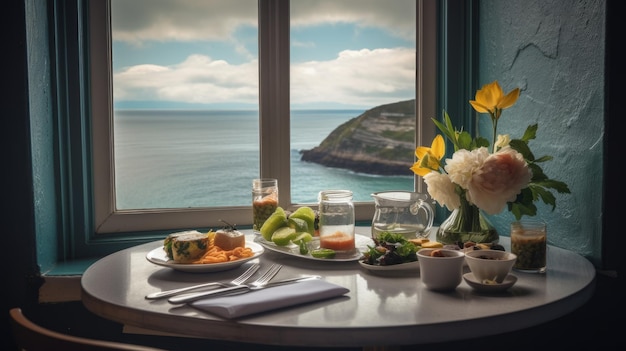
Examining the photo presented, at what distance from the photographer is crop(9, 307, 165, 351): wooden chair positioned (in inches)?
30.4

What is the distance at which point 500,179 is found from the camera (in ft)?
4.54

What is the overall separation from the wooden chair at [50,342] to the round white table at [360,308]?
24cm

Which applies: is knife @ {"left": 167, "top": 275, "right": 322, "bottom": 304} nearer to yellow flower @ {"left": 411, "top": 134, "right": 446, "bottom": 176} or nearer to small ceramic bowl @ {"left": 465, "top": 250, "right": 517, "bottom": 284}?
small ceramic bowl @ {"left": 465, "top": 250, "right": 517, "bottom": 284}

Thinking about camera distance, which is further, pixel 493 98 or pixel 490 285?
pixel 493 98

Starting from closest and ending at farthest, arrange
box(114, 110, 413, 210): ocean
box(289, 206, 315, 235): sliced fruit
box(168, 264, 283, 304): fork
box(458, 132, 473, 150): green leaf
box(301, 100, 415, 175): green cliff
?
1. box(168, 264, 283, 304): fork
2. box(458, 132, 473, 150): green leaf
3. box(289, 206, 315, 235): sliced fruit
4. box(114, 110, 413, 210): ocean
5. box(301, 100, 415, 175): green cliff

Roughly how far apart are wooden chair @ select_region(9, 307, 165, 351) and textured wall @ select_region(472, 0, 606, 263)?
3.95 ft

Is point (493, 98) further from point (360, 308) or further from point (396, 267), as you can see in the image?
point (360, 308)

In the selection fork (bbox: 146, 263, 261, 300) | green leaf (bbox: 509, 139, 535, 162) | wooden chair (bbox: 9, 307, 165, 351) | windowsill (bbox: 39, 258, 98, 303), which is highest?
green leaf (bbox: 509, 139, 535, 162)

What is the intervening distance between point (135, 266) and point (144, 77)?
0.86 metres

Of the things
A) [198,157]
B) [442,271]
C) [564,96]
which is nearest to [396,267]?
[442,271]

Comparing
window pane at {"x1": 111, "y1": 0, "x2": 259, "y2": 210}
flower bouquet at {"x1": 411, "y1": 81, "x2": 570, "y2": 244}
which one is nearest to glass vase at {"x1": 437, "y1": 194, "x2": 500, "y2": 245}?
flower bouquet at {"x1": 411, "y1": 81, "x2": 570, "y2": 244}

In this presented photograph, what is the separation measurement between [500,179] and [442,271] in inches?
12.4

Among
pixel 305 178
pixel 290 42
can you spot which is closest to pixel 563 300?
pixel 305 178

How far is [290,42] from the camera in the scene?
Answer: 7.06ft
